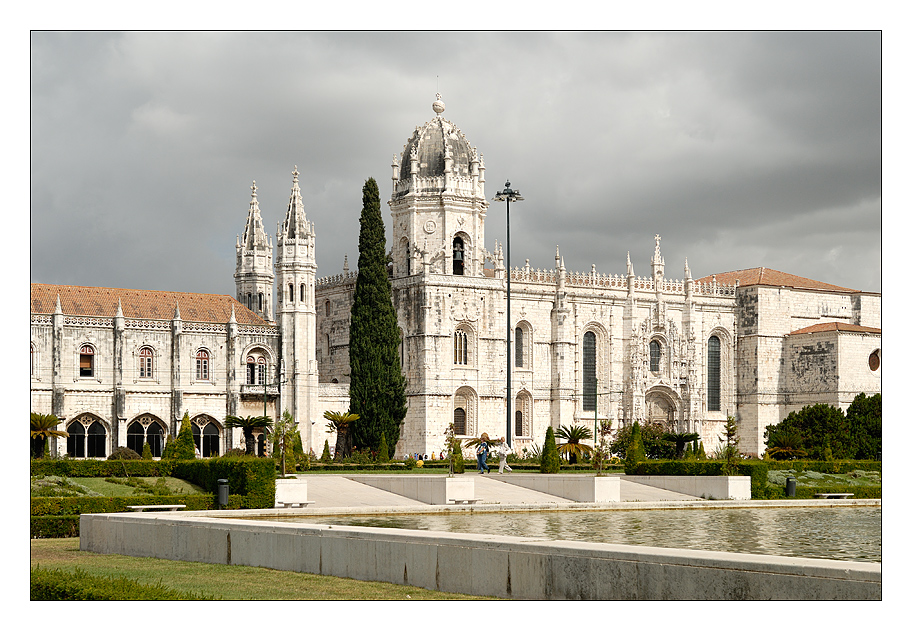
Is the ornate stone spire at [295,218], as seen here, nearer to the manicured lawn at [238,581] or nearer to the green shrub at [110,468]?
the green shrub at [110,468]

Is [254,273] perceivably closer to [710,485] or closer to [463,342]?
[463,342]

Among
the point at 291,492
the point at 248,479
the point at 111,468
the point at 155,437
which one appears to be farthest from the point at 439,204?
the point at 248,479

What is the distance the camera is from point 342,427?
188ft

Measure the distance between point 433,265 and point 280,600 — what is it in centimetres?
4982

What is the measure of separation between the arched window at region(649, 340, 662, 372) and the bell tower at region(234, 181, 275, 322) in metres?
22.5

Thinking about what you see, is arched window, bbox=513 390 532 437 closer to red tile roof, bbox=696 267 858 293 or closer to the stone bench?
red tile roof, bbox=696 267 858 293

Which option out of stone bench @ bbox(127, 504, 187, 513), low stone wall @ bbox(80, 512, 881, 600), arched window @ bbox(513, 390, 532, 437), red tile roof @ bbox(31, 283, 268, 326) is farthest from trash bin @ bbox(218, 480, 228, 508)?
arched window @ bbox(513, 390, 532, 437)

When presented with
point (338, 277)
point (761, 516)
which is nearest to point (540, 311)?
point (338, 277)

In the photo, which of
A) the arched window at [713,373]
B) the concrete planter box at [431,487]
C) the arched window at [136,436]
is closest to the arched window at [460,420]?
the arched window at [136,436]

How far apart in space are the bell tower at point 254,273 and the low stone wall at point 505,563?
50126mm

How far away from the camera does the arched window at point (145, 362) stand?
58.3 m

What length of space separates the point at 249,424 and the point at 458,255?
15.0m

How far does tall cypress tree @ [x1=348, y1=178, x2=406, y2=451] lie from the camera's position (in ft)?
185

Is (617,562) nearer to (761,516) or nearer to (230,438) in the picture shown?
(761,516)
